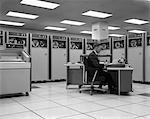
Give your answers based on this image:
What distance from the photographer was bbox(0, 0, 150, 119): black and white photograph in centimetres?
324

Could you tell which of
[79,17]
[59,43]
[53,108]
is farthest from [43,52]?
[53,108]

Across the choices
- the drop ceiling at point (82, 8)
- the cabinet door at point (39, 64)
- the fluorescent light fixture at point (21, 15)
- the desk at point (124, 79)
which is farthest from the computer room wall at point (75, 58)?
the desk at point (124, 79)

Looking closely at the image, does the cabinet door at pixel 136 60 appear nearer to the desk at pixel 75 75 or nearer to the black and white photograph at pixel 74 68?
the black and white photograph at pixel 74 68

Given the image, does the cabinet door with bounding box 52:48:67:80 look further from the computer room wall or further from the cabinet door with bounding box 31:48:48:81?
the cabinet door with bounding box 31:48:48:81

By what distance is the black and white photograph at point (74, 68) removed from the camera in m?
3.24

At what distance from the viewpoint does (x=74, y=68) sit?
6.00 metres

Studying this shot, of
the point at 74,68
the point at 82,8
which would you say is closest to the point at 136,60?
the point at 74,68

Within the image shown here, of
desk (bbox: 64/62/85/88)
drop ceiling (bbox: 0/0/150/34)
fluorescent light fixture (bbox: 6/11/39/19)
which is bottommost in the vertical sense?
desk (bbox: 64/62/85/88)

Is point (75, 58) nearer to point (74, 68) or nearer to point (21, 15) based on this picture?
point (74, 68)

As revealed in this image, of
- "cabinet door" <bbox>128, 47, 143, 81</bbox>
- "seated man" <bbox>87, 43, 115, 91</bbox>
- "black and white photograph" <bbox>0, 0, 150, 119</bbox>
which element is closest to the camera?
"black and white photograph" <bbox>0, 0, 150, 119</bbox>

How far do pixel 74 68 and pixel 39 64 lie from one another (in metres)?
2.39

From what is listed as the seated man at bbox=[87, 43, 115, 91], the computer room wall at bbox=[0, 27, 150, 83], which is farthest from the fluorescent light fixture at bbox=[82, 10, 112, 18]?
the seated man at bbox=[87, 43, 115, 91]

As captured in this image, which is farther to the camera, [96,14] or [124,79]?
[96,14]

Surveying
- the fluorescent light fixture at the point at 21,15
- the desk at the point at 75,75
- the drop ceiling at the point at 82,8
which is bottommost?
the desk at the point at 75,75
